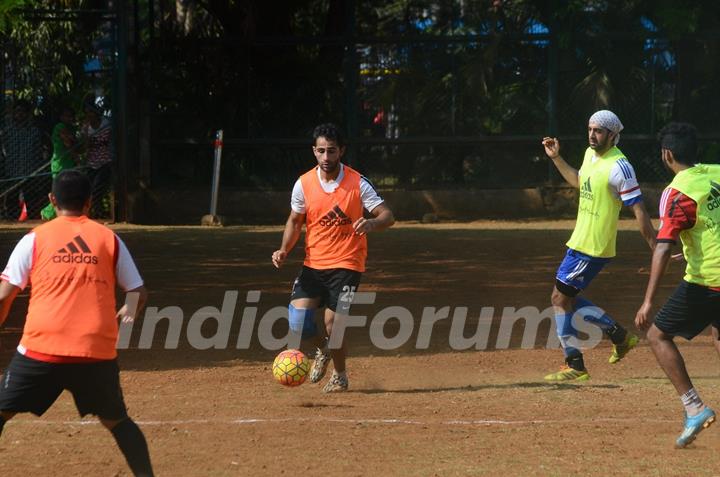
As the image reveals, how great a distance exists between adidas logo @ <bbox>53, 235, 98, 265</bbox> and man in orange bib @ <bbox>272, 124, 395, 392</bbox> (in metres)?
3.27

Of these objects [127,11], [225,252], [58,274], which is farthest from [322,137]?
[127,11]

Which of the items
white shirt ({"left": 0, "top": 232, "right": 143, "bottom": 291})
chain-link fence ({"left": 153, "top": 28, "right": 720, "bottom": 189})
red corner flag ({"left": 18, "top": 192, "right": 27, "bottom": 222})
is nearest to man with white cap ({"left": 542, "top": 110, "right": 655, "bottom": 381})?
white shirt ({"left": 0, "top": 232, "right": 143, "bottom": 291})

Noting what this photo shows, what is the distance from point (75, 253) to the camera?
568 centimetres

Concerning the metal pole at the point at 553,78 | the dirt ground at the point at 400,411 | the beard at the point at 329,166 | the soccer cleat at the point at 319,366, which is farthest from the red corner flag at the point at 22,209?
the beard at the point at 329,166

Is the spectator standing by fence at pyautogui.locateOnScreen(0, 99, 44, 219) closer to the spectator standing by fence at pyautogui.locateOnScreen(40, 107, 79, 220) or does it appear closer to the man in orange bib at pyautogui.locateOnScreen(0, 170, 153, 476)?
the spectator standing by fence at pyautogui.locateOnScreen(40, 107, 79, 220)

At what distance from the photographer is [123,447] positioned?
584 cm

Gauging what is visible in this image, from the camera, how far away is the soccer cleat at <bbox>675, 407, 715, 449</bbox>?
23.2 feet

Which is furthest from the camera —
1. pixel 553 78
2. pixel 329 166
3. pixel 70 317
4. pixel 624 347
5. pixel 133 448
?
pixel 553 78

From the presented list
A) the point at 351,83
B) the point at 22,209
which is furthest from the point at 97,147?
the point at 351,83

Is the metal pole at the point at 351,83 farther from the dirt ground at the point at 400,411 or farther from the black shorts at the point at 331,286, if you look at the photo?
the black shorts at the point at 331,286

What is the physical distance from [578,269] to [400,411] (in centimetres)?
192

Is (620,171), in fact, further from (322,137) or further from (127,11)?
(127,11)

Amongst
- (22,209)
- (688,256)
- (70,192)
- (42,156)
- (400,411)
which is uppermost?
(70,192)

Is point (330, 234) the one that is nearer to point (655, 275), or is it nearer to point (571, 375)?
point (571, 375)
